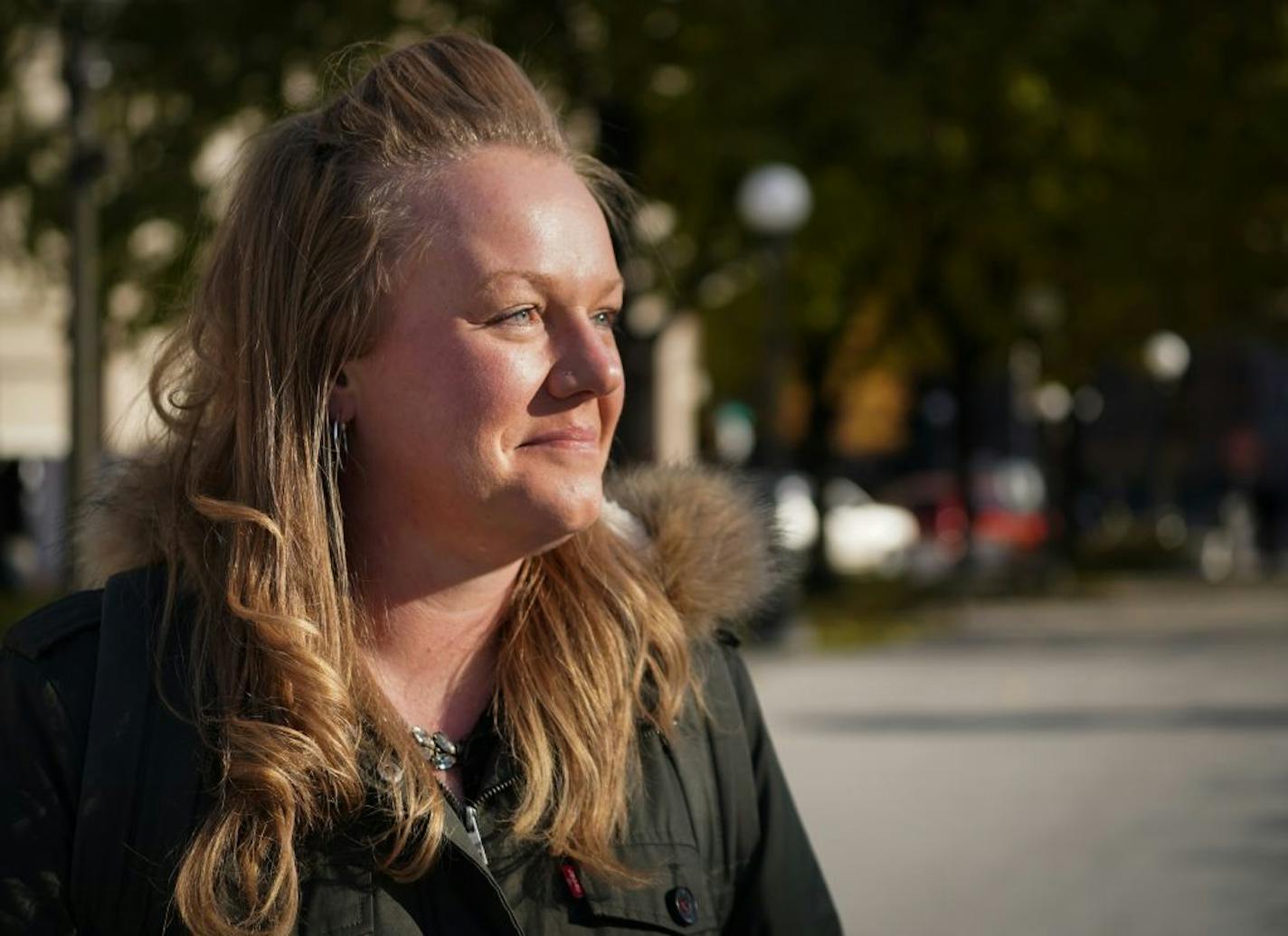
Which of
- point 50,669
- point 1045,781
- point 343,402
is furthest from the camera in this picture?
point 1045,781

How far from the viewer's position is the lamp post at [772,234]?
17.2m

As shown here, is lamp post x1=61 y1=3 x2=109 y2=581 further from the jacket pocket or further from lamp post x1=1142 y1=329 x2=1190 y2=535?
lamp post x1=1142 y1=329 x2=1190 y2=535

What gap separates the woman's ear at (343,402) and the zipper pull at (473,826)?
48cm

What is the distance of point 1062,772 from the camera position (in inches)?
439

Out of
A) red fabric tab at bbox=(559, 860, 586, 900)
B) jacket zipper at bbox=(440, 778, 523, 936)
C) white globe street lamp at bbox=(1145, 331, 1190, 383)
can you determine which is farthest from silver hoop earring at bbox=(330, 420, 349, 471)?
white globe street lamp at bbox=(1145, 331, 1190, 383)

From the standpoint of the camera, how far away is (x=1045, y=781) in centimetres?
1087

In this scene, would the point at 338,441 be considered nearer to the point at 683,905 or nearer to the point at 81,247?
the point at 683,905

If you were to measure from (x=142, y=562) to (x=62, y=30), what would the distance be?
10358mm

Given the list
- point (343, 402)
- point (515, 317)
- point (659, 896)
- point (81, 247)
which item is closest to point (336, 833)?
point (659, 896)

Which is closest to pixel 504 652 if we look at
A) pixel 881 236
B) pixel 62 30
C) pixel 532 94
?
pixel 532 94

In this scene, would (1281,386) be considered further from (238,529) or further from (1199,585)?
(238,529)

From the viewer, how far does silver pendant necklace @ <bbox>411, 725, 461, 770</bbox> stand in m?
2.48

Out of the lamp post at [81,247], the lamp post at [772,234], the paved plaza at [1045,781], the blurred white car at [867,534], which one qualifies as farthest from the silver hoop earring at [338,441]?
the blurred white car at [867,534]

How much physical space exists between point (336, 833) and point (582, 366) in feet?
1.93
